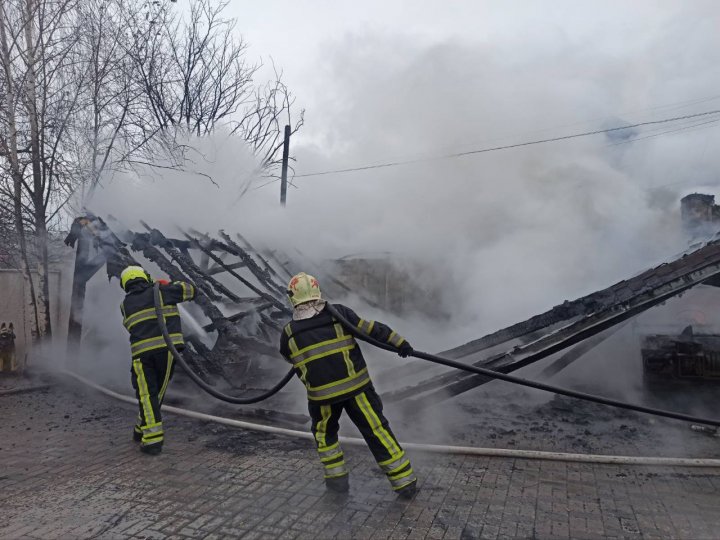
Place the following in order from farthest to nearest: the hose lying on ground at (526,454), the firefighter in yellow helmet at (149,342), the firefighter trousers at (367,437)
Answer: the firefighter in yellow helmet at (149,342) < the hose lying on ground at (526,454) < the firefighter trousers at (367,437)

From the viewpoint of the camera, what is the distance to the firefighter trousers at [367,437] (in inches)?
133

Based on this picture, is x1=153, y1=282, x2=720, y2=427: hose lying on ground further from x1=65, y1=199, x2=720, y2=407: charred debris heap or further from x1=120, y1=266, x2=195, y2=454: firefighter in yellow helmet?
x1=65, y1=199, x2=720, y2=407: charred debris heap

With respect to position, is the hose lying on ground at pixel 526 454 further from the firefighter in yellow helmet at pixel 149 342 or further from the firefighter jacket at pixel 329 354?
the firefighter jacket at pixel 329 354

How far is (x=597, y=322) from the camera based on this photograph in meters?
4.73

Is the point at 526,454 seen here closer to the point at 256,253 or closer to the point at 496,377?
the point at 496,377

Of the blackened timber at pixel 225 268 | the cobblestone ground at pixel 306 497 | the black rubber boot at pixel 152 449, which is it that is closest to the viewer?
the cobblestone ground at pixel 306 497

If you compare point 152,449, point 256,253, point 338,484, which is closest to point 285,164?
point 256,253

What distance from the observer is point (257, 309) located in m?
7.10

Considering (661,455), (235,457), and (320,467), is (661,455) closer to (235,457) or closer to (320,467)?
(320,467)

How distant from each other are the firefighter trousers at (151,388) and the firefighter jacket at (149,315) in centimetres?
8

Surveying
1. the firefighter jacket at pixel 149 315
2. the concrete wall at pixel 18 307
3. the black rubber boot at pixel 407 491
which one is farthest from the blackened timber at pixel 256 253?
the black rubber boot at pixel 407 491

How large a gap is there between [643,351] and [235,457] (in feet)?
15.2

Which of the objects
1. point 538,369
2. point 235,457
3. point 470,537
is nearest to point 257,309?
point 235,457

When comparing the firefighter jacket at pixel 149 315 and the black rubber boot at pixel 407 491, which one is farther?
the firefighter jacket at pixel 149 315
